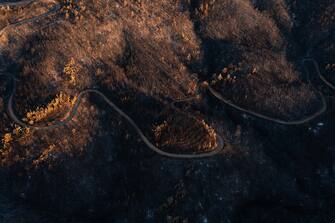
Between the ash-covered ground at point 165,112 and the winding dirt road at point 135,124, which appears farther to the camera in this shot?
the winding dirt road at point 135,124

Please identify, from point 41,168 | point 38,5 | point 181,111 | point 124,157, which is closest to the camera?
point 41,168

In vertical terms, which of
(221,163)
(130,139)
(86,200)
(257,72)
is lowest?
(86,200)

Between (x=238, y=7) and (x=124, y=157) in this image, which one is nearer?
(x=124, y=157)

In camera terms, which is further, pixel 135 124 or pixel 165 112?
pixel 165 112

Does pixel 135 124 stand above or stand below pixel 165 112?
below

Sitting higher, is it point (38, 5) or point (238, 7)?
point (238, 7)

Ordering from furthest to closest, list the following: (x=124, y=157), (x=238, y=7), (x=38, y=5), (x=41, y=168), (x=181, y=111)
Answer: (x=238, y=7) < (x=38, y=5) < (x=181, y=111) < (x=124, y=157) < (x=41, y=168)

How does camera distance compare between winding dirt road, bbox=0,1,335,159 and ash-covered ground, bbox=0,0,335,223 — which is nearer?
ash-covered ground, bbox=0,0,335,223

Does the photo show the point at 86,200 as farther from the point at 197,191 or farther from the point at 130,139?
the point at 197,191

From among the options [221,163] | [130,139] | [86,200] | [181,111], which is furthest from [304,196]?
[86,200]
